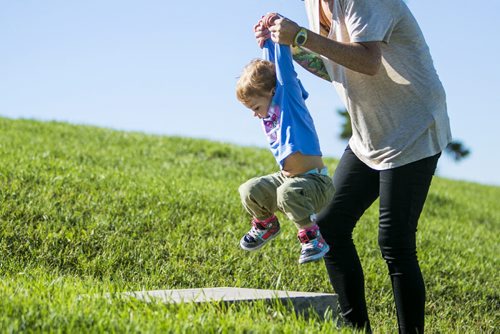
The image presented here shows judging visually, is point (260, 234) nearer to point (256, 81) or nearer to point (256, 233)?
point (256, 233)

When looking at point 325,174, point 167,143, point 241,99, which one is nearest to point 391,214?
point 325,174

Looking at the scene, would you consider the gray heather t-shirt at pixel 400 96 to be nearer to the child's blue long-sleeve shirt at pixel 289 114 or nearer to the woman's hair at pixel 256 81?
the child's blue long-sleeve shirt at pixel 289 114

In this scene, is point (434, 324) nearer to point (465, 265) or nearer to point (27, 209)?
point (465, 265)

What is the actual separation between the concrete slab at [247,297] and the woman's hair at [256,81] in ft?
4.02

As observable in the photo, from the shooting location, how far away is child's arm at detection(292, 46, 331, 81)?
16.1ft

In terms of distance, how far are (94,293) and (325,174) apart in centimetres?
160

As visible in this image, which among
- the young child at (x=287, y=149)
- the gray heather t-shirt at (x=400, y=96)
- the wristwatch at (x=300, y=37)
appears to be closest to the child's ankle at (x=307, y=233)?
the young child at (x=287, y=149)

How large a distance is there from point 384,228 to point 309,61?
1202mm

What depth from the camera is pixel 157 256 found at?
695 centimetres

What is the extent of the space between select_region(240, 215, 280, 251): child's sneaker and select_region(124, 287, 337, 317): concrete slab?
307mm

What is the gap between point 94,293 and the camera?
4.48 m

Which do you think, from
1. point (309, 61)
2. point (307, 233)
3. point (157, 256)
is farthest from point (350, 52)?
point (157, 256)

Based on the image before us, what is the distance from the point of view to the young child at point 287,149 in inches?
178

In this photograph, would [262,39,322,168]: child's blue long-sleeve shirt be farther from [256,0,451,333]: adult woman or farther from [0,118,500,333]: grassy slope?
[0,118,500,333]: grassy slope
